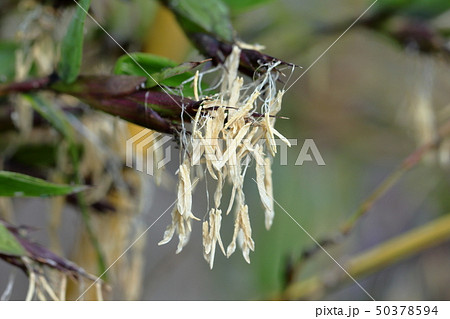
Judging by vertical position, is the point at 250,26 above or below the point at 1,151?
above

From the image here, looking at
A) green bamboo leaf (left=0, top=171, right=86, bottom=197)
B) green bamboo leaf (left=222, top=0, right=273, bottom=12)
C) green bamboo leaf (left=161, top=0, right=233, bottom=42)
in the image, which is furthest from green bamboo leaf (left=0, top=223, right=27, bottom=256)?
green bamboo leaf (left=222, top=0, right=273, bottom=12)

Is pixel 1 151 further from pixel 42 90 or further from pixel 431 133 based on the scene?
pixel 431 133

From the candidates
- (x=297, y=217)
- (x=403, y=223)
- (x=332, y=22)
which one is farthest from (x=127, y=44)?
(x=403, y=223)

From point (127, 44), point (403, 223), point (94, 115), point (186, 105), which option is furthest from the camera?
point (403, 223)

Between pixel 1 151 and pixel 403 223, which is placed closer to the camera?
pixel 1 151

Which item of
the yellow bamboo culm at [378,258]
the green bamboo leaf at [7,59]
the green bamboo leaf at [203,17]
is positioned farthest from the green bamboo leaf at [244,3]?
the yellow bamboo culm at [378,258]
